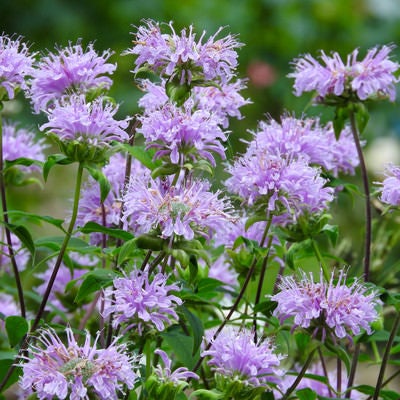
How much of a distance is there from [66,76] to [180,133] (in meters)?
0.19

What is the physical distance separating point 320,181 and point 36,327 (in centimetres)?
34

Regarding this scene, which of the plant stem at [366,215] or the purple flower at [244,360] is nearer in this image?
the purple flower at [244,360]

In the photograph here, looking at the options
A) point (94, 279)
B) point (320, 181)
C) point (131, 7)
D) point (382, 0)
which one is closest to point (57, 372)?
point (94, 279)

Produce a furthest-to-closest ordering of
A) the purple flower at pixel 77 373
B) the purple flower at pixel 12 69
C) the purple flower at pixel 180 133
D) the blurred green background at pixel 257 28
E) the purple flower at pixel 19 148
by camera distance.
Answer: the blurred green background at pixel 257 28
the purple flower at pixel 19 148
the purple flower at pixel 12 69
the purple flower at pixel 180 133
the purple flower at pixel 77 373

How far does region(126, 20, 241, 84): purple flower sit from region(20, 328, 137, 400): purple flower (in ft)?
0.98

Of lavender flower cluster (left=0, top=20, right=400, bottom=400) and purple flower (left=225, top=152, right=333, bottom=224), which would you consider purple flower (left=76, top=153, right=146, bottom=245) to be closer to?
lavender flower cluster (left=0, top=20, right=400, bottom=400)

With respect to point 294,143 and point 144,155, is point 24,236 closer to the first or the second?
A: point 144,155

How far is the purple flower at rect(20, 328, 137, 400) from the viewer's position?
74cm

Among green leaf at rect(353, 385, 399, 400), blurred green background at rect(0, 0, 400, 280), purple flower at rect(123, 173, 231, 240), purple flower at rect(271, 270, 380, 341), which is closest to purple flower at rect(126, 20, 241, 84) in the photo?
purple flower at rect(123, 173, 231, 240)

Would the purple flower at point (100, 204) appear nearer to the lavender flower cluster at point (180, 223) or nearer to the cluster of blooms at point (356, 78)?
the lavender flower cluster at point (180, 223)

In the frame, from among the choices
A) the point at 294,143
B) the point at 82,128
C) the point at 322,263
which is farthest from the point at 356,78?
the point at 82,128

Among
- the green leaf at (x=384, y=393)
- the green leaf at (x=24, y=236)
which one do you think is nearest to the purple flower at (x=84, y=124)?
the green leaf at (x=24, y=236)

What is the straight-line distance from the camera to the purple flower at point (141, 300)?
2.66 ft

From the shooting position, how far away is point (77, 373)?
2.45 feet
